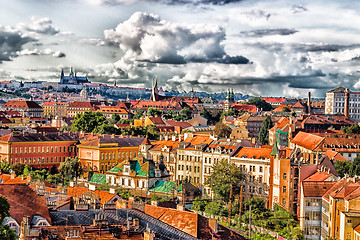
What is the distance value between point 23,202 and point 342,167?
1876 inches

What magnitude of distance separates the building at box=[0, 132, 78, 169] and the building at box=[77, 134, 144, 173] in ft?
9.50

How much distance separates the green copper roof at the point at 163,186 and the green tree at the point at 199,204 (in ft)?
10.1

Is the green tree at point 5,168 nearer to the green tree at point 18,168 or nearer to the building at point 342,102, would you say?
the green tree at point 18,168

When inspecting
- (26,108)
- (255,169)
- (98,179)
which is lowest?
(98,179)

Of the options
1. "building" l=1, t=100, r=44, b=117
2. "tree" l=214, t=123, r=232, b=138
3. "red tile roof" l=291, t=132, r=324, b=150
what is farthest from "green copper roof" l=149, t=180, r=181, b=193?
"building" l=1, t=100, r=44, b=117

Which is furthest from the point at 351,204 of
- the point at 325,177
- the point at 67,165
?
the point at 67,165

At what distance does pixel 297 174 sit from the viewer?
5775 centimetres

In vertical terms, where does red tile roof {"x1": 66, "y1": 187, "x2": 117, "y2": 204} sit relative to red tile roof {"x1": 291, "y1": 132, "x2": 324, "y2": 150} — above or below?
below

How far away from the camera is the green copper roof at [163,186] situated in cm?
6062

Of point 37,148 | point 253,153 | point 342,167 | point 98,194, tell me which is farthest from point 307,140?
point 98,194

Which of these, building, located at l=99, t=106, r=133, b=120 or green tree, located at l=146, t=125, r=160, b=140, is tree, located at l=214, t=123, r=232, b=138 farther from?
building, located at l=99, t=106, r=133, b=120

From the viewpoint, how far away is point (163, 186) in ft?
203

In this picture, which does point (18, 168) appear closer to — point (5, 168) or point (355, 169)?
point (5, 168)

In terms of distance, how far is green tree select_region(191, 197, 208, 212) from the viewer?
5650cm
